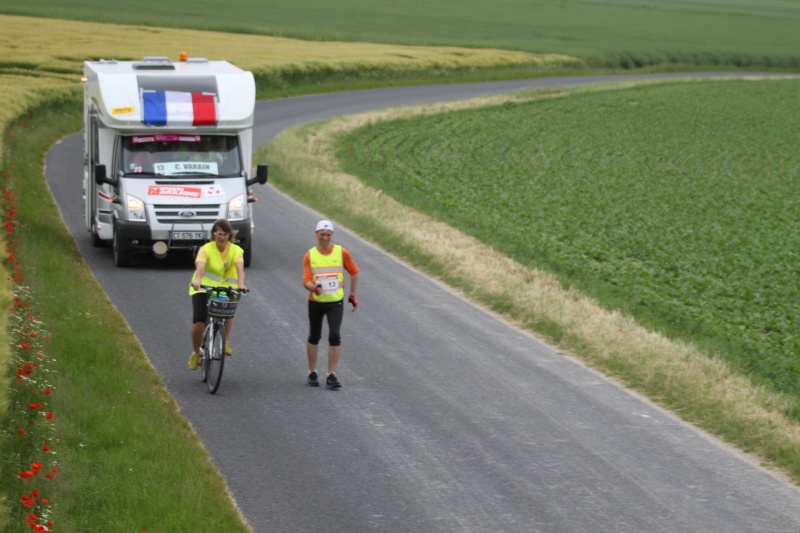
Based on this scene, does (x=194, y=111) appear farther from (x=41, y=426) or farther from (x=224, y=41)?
(x=224, y=41)

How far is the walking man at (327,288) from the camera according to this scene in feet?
41.0

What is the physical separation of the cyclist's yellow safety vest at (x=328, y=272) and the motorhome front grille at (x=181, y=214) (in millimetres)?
7148

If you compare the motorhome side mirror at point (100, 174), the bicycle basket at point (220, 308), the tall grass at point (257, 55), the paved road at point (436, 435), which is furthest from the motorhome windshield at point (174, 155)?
the tall grass at point (257, 55)

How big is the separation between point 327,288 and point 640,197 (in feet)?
57.4

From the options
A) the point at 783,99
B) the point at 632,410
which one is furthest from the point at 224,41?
the point at 632,410

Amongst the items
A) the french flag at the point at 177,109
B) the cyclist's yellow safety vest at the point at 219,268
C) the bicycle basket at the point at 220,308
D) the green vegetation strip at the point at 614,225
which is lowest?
the green vegetation strip at the point at 614,225

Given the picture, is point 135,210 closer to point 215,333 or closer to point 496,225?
point 215,333

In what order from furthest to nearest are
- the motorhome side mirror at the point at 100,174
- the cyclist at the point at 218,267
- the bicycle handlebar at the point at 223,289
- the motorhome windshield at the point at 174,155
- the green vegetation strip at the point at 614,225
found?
the motorhome windshield at the point at 174,155 < the motorhome side mirror at the point at 100,174 < the green vegetation strip at the point at 614,225 < the cyclist at the point at 218,267 < the bicycle handlebar at the point at 223,289

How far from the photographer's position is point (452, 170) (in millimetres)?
32062

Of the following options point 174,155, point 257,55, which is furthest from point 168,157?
point 257,55

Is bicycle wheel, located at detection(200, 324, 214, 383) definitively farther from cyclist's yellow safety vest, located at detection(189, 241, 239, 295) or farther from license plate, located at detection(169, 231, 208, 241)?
license plate, located at detection(169, 231, 208, 241)

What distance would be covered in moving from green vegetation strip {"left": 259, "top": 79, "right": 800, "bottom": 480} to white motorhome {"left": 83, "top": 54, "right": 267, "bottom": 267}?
129 inches

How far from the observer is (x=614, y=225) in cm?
2431

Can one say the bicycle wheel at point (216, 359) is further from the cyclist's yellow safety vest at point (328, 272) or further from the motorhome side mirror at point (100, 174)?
the motorhome side mirror at point (100, 174)
